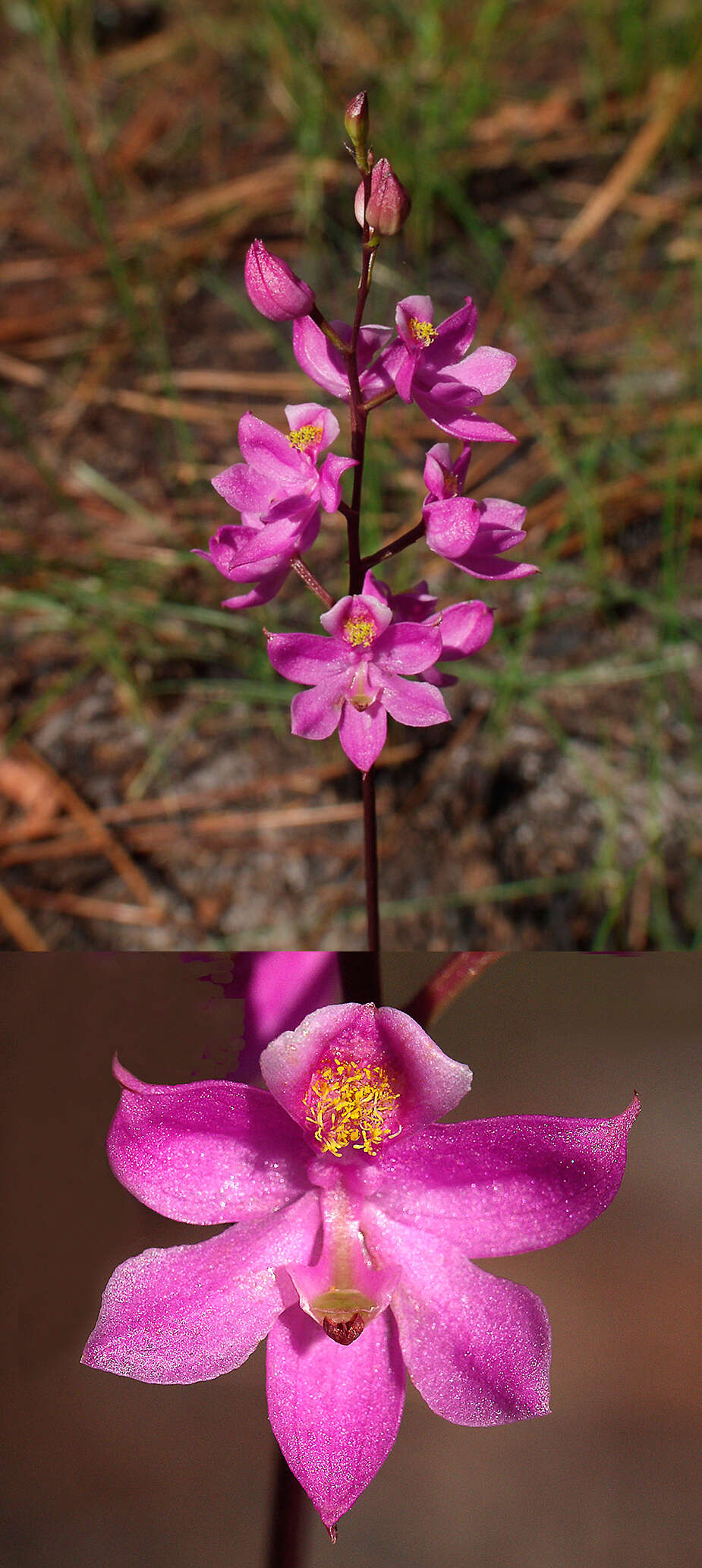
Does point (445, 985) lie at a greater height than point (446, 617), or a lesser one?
lesser

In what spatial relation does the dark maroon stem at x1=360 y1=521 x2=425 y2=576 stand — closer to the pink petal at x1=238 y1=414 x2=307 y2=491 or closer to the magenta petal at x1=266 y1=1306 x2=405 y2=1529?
the pink petal at x1=238 y1=414 x2=307 y2=491

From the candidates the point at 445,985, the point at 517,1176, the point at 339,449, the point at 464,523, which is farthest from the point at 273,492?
the point at 339,449

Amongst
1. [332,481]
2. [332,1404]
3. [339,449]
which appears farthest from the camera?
[339,449]

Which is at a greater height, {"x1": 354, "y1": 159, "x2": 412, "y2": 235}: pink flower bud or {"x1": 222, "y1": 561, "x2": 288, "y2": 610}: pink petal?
{"x1": 354, "y1": 159, "x2": 412, "y2": 235}: pink flower bud

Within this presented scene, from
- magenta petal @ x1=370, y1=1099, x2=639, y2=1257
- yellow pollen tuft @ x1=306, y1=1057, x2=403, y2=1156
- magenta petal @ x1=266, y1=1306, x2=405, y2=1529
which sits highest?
yellow pollen tuft @ x1=306, y1=1057, x2=403, y2=1156

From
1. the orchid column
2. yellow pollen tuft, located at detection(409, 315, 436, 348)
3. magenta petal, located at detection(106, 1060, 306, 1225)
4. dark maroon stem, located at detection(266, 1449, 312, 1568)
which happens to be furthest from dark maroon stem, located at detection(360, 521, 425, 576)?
dark maroon stem, located at detection(266, 1449, 312, 1568)

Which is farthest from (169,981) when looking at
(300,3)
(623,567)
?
(300,3)

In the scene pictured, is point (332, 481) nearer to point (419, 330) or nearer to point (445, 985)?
point (419, 330)

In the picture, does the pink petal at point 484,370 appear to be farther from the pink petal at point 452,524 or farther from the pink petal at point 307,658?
the pink petal at point 307,658
